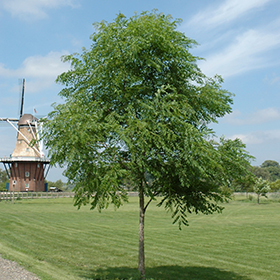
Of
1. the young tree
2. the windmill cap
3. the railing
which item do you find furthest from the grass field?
the windmill cap

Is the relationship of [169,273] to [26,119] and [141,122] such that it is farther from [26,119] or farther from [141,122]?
[26,119]

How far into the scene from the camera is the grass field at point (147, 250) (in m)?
13.4

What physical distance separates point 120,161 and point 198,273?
6689 mm

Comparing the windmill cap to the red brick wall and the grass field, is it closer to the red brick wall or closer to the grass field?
the red brick wall

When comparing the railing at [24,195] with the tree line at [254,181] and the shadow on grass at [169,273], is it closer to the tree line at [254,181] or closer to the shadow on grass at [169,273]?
the tree line at [254,181]

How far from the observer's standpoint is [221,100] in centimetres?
1105

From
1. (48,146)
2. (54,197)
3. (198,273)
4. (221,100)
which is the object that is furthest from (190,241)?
(54,197)

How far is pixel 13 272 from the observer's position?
9969 mm

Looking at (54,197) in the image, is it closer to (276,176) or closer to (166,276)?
(166,276)

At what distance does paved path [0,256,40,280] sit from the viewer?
30.9ft

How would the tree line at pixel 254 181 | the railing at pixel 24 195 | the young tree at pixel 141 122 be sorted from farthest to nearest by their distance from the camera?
the railing at pixel 24 195, the tree line at pixel 254 181, the young tree at pixel 141 122

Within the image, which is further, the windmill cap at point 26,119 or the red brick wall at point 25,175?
the windmill cap at point 26,119

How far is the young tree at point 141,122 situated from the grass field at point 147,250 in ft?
11.0

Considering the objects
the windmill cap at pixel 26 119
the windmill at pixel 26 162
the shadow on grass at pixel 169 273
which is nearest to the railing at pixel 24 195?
the windmill at pixel 26 162
